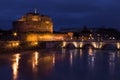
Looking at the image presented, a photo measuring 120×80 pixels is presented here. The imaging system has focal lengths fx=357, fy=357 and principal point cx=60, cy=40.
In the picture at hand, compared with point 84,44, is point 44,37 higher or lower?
higher

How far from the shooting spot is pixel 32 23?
383 ft

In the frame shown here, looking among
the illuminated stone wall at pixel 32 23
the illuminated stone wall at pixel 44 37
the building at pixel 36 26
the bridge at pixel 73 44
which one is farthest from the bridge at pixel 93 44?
the illuminated stone wall at pixel 32 23

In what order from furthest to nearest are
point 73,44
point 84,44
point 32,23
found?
point 32,23, point 73,44, point 84,44

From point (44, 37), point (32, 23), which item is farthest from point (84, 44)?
point (32, 23)

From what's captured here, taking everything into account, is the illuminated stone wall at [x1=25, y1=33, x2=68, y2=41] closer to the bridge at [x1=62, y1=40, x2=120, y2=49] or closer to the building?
the building

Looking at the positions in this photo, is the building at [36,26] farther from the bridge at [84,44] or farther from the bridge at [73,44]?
the bridge at [73,44]

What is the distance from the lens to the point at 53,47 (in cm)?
10062

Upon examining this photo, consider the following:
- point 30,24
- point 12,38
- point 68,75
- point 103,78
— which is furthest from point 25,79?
point 30,24

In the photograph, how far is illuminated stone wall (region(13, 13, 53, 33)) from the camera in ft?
381

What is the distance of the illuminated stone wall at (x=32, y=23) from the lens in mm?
116000

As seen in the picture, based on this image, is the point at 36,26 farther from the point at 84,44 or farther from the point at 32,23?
the point at 84,44

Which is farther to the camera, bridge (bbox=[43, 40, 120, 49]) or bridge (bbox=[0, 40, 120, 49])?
bridge (bbox=[43, 40, 120, 49])

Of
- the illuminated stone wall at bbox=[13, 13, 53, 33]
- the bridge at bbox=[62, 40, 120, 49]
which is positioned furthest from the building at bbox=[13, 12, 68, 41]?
the bridge at bbox=[62, 40, 120, 49]

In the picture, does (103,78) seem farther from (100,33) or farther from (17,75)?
(100,33)
